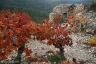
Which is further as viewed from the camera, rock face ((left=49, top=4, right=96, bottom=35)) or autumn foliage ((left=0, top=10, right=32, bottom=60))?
rock face ((left=49, top=4, right=96, bottom=35))

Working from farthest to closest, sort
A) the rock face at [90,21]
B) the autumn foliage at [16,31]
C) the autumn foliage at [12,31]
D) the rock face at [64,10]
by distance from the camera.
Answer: the rock face at [64,10] → the rock face at [90,21] → the autumn foliage at [16,31] → the autumn foliage at [12,31]

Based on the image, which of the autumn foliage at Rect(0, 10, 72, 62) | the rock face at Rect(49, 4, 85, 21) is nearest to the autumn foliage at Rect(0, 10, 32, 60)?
the autumn foliage at Rect(0, 10, 72, 62)

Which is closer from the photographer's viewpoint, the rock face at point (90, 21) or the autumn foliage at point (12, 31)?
the autumn foliage at point (12, 31)

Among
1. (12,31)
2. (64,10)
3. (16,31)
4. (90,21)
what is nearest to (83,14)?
(90,21)

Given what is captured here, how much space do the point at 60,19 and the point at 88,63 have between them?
25.0 metres

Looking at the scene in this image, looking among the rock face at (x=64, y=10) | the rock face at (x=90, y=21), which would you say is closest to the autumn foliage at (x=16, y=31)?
the rock face at (x=90, y=21)

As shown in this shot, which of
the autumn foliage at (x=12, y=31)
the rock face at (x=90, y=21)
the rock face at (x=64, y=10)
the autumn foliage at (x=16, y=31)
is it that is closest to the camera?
the autumn foliage at (x=12, y=31)

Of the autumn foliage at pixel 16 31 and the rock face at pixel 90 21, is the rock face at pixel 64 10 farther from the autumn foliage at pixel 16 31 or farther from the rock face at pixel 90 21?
the autumn foliage at pixel 16 31

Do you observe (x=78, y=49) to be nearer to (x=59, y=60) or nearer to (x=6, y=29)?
(x=59, y=60)

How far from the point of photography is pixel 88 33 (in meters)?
28.3

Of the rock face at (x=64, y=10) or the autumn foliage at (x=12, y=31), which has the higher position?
the autumn foliage at (x=12, y=31)

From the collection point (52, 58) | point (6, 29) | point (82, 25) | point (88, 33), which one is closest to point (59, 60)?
point (52, 58)

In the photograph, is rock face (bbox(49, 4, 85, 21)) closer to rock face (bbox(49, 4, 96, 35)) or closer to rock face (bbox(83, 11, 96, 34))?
rock face (bbox(49, 4, 96, 35))

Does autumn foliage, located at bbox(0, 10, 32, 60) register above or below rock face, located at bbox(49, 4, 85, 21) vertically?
above
